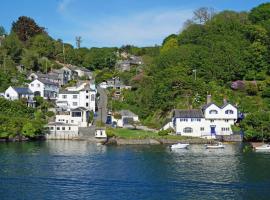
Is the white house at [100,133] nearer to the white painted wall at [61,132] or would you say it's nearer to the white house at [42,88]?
the white painted wall at [61,132]

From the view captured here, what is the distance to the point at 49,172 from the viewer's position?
31531 mm

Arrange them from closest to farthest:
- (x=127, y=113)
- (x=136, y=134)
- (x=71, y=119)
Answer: (x=136, y=134) < (x=71, y=119) < (x=127, y=113)

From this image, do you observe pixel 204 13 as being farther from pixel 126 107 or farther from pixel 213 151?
pixel 213 151

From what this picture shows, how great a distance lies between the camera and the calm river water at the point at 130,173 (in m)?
26.0

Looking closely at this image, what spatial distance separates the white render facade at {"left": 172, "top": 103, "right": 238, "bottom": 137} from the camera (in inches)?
2101

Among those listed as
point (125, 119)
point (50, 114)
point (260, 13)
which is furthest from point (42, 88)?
point (260, 13)

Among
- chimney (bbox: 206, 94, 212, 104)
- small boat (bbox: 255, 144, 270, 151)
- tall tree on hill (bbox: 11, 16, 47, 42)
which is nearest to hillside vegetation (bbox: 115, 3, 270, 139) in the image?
chimney (bbox: 206, 94, 212, 104)

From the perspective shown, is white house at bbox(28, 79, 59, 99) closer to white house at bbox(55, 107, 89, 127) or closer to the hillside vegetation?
white house at bbox(55, 107, 89, 127)

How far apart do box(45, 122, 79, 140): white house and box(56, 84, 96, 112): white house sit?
359 inches

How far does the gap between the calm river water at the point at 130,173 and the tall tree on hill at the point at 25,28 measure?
47845 millimetres

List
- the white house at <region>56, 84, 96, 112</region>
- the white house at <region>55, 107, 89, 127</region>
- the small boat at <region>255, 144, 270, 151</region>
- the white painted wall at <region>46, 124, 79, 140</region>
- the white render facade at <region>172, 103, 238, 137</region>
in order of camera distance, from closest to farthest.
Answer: the small boat at <region>255, 144, 270, 151</region>, the white painted wall at <region>46, 124, 79, 140</region>, the white render facade at <region>172, 103, 238, 137</region>, the white house at <region>55, 107, 89, 127</region>, the white house at <region>56, 84, 96, 112</region>

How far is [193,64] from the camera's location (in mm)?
67562

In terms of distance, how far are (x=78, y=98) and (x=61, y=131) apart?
11408 millimetres

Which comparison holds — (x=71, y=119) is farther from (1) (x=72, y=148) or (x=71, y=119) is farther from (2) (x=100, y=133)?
(1) (x=72, y=148)
